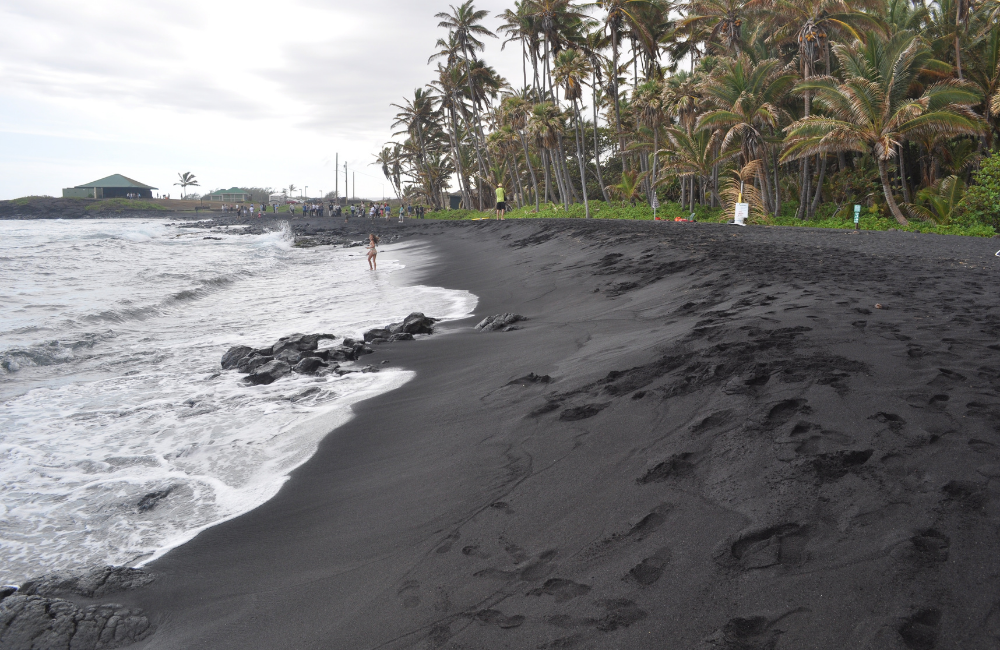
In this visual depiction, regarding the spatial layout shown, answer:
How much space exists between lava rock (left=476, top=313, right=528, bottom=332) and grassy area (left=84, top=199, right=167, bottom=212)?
86349 millimetres

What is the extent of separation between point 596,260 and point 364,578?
8.62 m

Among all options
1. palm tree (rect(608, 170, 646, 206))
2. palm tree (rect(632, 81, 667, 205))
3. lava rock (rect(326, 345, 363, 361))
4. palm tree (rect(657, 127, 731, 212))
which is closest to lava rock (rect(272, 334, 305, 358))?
lava rock (rect(326, 345, 363, 361))

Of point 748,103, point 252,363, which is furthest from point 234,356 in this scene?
point 748,103

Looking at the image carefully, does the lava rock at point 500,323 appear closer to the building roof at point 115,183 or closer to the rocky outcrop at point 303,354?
the rocky outcrop at point 303,354

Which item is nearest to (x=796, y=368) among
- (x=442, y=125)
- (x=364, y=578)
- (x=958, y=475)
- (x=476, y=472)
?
(x=958, y=475)

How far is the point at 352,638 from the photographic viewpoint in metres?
2.36

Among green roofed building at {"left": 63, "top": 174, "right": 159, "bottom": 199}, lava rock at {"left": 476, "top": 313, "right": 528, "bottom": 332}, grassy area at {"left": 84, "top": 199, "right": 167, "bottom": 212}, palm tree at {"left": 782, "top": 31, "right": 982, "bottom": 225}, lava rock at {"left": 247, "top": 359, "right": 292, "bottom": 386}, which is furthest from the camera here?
green roofed building at {"left": 63, "top": 174, "right": 159, "bottom": 199}

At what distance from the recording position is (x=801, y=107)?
23047 mm

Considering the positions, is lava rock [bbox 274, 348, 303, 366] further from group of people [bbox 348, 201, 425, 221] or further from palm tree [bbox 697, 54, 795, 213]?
group of people [bbox 348, 201, 425, 221]

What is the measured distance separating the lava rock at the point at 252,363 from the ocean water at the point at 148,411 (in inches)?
6.4

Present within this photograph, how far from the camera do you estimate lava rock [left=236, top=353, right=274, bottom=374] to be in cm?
681

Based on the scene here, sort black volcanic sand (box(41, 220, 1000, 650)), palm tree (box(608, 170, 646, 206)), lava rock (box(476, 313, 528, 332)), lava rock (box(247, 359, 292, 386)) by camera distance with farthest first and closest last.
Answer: palm tree (box(608, 170, 646, 206)) → lava rock (box(476, 313, 528, 332)) → lava rock (box(247, 359, 292, 386)) → black volcanic sand (box(41, 220, 1000, 650))

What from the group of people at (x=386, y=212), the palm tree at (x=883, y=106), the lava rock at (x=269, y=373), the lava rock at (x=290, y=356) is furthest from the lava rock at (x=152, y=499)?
the group of people at (x=386, y=212)

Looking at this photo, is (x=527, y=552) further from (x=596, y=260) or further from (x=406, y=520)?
(x=596, y=260)
